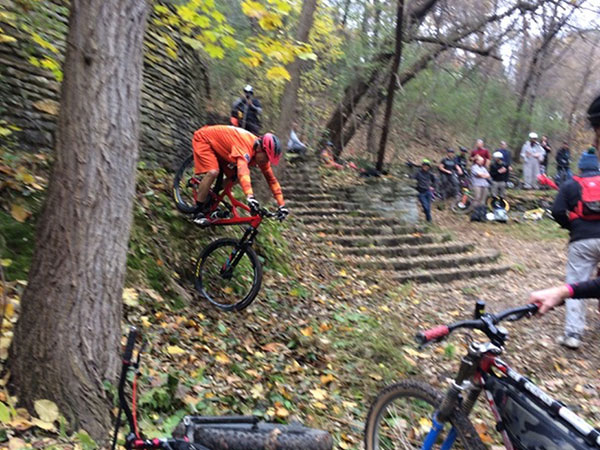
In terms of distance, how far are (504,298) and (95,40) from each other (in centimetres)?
762

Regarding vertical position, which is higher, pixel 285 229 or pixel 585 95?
pixel 585 95

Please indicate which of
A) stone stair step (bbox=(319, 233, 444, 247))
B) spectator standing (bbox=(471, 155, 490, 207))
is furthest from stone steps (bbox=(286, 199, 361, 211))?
spectator standing (bbox=(471, 155, 490, 207))

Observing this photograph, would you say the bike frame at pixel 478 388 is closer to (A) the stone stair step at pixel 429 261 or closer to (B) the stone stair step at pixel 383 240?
(A) the stone stair step at pixel 429 261

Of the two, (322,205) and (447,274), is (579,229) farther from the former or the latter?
(322,205)

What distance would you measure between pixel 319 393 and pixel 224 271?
2126 mm

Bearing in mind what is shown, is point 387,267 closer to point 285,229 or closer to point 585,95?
point 285,229

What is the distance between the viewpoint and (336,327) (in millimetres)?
6043

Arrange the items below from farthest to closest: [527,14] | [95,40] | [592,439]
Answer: [527,14] → [95,40] → [592,439]

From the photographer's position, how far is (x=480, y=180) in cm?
1523

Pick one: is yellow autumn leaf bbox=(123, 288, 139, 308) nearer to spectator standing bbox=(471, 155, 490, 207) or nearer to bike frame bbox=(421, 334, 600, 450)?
bike frame bbox=(421, 334, 600, 450)

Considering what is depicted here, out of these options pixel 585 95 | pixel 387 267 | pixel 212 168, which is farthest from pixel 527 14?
pixel 585 95

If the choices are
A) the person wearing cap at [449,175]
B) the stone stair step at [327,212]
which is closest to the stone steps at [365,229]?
the stone stair step at [327,212]

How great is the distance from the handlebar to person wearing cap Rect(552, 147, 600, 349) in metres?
3.36

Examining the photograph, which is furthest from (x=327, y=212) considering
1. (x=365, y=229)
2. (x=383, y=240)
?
(x=383, y=240)
